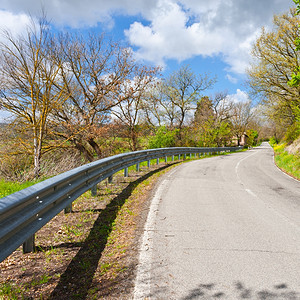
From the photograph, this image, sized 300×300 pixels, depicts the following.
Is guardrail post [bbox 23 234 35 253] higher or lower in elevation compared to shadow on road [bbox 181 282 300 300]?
higher

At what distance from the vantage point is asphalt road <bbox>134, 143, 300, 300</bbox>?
272 cm

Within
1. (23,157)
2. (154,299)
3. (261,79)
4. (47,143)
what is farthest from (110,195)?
(261,79)

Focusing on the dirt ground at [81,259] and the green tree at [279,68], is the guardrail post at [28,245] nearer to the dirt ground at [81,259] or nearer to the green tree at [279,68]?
the dirt ground at [81,259]

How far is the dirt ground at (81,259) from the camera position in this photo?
8.94 feet

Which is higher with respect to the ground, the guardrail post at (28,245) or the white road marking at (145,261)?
the guardrail post at (28,245)

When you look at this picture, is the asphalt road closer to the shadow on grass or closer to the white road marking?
the white road marking

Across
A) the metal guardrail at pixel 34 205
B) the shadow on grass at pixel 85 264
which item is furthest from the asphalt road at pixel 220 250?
the metal guardrail at pixel 34 205

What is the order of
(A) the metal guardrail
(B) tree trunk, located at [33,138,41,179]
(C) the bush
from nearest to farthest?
(A) the metal guardrail < (B) tree trunk, located at [33,138,41,179] < (C) the bush

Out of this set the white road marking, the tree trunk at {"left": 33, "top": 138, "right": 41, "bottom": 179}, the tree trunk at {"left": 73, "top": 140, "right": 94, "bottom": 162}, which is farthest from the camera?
the tree trunk at {"left": 73, "top": 140, "right": 94, "bottom": 162}

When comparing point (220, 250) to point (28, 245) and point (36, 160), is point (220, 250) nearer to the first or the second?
point (28, 245)

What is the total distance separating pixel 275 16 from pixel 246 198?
20.6m

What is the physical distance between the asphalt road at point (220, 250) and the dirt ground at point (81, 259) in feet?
0.80

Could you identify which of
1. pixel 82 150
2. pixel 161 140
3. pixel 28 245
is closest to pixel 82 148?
pixel 82 150

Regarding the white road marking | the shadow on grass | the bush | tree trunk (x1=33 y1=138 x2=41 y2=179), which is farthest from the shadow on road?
the bush
